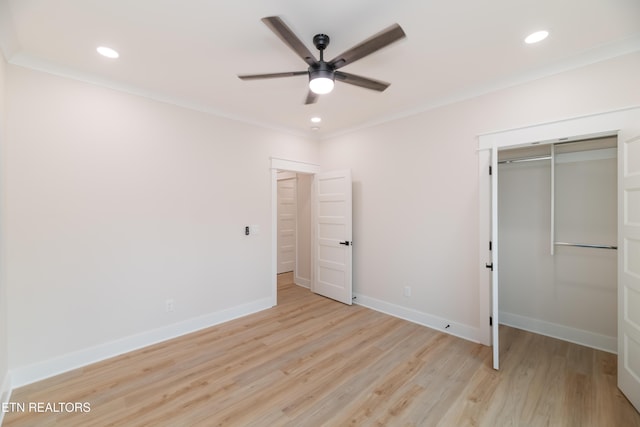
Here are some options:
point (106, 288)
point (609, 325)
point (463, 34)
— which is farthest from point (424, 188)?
point (106, 288)

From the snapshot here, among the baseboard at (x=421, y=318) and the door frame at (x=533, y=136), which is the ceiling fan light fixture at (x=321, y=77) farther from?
the baseboard at (x=421, y=318)

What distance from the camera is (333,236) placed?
4.38 metres

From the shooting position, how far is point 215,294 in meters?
3.50

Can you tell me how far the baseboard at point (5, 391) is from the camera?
6.39 feet

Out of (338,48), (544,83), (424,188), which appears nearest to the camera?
(338,48)

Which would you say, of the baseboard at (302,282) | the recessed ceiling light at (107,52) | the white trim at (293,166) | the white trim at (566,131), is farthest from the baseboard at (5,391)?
the white trim at (566,131)

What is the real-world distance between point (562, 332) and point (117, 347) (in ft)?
15.6

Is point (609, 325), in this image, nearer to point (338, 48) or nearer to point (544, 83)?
point (544, 83)

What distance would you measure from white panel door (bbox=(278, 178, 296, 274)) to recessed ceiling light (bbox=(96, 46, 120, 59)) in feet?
13.0

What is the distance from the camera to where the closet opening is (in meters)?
2.76

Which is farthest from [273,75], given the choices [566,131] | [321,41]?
[566,131]

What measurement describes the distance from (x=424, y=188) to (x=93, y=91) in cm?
376

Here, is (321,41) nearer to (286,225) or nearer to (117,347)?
(117,347)

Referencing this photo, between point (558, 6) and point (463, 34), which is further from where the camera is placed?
point (463, 34)
